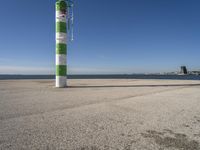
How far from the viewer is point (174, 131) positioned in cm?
652

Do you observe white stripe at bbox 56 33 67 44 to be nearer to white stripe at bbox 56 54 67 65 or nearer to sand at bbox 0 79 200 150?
white stripe at bbox 56 54 67 65

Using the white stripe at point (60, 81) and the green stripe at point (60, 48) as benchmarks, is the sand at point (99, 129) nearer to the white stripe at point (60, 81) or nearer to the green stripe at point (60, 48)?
the white stripe at point (60, 81)

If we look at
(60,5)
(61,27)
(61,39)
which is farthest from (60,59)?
(60,5)

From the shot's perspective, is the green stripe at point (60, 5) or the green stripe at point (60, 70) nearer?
the green stripe at point (60, 5)

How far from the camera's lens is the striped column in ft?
71.6

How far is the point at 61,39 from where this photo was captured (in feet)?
71.9

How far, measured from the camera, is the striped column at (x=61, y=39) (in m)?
21.8

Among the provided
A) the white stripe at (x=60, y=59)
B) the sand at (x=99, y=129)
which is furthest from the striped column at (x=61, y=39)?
the sand at (x=99, y=129)

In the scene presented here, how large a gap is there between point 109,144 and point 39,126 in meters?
2.66

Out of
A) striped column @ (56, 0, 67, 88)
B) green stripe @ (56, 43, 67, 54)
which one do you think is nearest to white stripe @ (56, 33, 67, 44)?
striped column @ (56, 0, 67, 88)

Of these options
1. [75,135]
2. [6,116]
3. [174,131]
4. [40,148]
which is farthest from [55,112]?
[174,131]

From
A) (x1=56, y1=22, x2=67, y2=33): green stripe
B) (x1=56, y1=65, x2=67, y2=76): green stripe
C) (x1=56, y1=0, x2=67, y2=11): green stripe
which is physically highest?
(x1=56, y1=0, x2=67, y2=11): green stripe

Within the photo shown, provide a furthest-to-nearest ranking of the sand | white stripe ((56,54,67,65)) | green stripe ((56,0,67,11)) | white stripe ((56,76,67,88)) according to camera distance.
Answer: white stripe ((56,76,67,88)) → white stripe ((56,54,67,65)) → green stripe ((56,0,67,11)) → the sand

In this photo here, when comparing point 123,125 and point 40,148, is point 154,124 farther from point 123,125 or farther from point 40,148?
point 40,148
